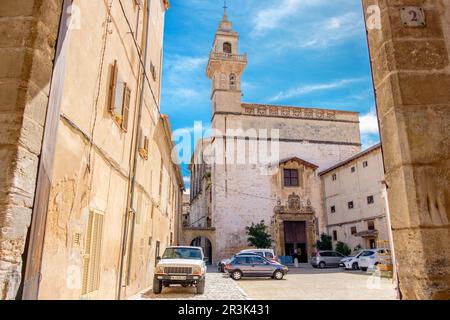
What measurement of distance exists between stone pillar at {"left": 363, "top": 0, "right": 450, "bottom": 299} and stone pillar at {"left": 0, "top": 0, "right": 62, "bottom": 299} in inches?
139

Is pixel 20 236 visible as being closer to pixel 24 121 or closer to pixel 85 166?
pixel 24 121

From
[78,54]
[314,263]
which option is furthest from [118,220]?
[314,263]

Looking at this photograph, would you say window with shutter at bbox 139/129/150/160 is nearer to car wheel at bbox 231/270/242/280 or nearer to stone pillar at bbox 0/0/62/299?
stone pillar at bbox 0/0/62/299

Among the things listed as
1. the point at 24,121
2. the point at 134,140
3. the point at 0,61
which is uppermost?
the point at 134,140

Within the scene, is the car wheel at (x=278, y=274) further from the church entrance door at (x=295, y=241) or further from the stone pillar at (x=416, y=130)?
the stone pillar at (x=416, y=130)

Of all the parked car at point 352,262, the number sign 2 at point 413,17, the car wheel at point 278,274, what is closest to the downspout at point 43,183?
the number sign 2 at point 413,17

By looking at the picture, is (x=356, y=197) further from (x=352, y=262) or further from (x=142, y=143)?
(x=142, y=143)

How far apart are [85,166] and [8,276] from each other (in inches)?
112

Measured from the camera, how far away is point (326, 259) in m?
24.4

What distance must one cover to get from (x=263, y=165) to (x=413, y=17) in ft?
87.7

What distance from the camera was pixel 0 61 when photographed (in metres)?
3.11

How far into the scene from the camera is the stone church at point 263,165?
94.5 ft

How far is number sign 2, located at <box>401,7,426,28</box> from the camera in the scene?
3.65 metres

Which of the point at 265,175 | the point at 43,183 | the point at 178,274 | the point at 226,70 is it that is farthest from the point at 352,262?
the point at 43,183
